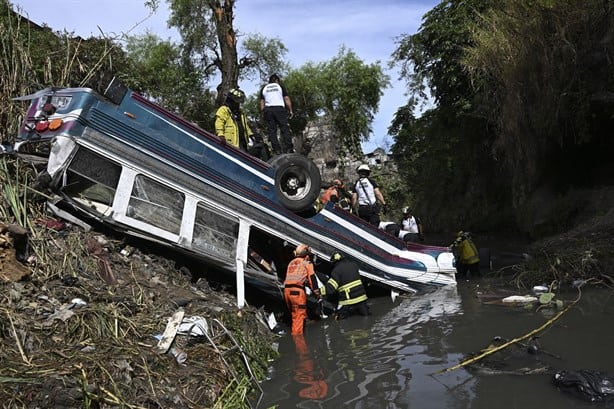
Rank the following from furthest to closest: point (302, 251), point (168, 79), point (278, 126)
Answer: point (168, 79) < point (278, 126) < point (302, 251)

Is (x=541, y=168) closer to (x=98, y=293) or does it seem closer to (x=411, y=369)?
(x=411, y=369)

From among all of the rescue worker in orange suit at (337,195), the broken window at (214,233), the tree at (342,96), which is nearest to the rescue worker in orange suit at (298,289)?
the broken window at (214,233)

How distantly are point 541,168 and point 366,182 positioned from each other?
5726mm

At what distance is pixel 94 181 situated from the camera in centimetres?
600

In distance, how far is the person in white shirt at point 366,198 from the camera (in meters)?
8.95

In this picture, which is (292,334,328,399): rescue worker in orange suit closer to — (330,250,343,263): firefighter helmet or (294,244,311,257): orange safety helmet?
(294,244,311,257): orange safety helmet

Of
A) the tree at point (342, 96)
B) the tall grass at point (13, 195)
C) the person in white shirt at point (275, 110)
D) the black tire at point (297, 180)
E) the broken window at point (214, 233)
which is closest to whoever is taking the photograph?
the tall grass at point (13, 195)

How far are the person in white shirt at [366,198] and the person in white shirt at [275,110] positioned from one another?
A: 1.42 m

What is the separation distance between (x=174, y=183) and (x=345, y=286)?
8.71 feet

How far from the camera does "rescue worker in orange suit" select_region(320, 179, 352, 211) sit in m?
8.16

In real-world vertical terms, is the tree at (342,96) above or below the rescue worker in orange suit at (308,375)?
above

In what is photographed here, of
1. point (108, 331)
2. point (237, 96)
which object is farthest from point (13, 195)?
point (237, 96)

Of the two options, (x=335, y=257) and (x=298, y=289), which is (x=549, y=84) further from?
(x=298, y=289)

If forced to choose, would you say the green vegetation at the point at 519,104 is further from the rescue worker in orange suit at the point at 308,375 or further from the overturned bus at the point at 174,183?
the rescue worker in orange suit at the point at 308,375
